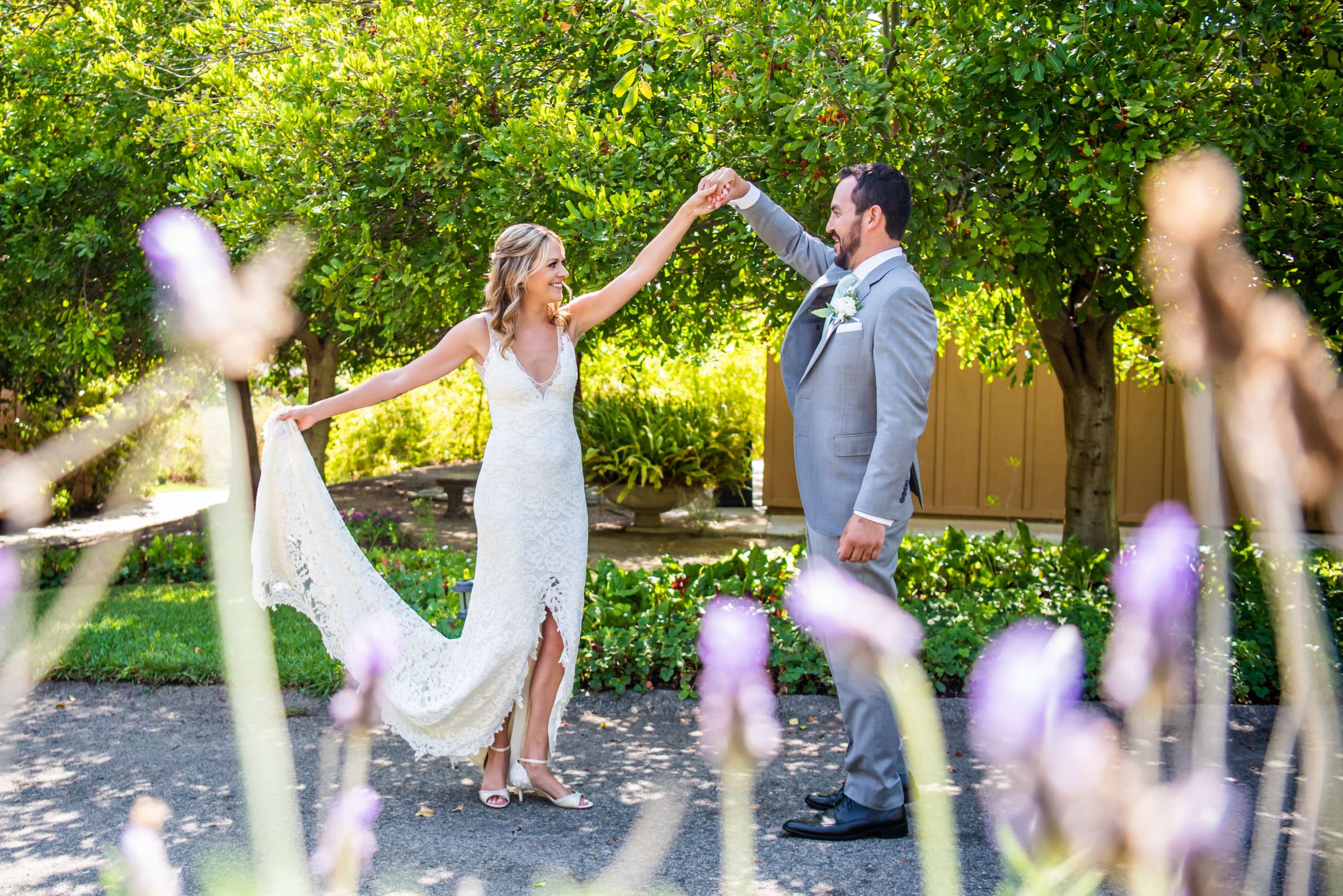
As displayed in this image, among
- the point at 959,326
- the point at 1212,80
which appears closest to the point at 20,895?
the point at 1212,80

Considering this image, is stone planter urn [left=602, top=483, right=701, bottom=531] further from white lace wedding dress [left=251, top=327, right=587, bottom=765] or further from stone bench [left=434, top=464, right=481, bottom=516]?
white lace wedding dress [left=251, top=327, right=587, bottom=765]

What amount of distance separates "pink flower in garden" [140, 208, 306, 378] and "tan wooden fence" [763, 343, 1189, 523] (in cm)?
574

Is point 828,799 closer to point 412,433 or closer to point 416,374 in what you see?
point 416,374

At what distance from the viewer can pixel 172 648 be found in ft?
20.1

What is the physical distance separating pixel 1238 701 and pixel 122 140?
6985mm

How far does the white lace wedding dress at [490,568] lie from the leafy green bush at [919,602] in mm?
1385

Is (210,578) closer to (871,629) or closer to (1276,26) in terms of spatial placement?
(871,629)

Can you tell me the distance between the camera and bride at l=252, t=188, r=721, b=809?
409cm

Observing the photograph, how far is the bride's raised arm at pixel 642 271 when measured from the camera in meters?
4.15

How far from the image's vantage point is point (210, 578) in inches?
355

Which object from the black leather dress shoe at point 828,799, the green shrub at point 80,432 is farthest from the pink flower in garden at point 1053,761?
the green shrub at point 80,432

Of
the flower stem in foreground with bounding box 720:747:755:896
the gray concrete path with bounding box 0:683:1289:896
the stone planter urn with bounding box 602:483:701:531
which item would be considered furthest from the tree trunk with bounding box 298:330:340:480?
the flower stem in foreground with bounding box 720:747:755:896

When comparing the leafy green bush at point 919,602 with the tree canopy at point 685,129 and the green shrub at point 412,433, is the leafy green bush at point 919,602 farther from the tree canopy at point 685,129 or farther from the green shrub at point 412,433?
the green shrub at point 412,433

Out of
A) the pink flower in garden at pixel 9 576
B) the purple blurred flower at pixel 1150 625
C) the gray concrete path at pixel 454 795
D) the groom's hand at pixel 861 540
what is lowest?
the gray concrete path at pixel 454 795
